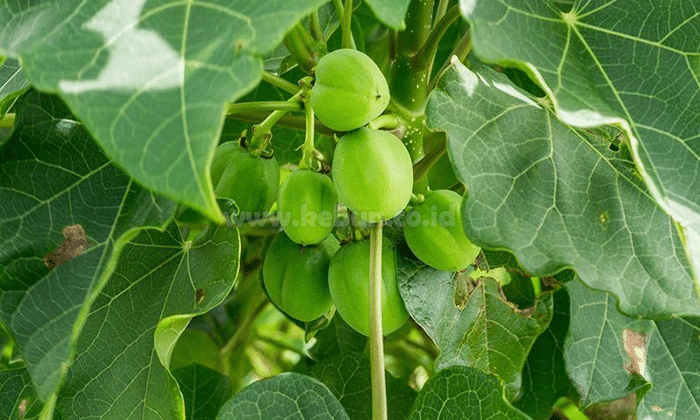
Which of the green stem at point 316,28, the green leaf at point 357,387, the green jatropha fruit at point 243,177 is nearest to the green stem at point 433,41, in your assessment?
the green stem at point 316,28

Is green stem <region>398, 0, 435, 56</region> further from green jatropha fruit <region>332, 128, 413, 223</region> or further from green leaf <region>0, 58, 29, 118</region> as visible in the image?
green leaf <region>0, 58, 29, 118</region>

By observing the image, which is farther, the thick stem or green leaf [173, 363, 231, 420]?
green leaf [173, 363, 231, 420]

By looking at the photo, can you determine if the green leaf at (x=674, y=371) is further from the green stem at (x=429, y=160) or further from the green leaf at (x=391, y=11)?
the green leaf at (x=391, y=11)

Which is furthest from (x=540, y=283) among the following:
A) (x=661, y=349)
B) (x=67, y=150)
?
(x=67, y=150)

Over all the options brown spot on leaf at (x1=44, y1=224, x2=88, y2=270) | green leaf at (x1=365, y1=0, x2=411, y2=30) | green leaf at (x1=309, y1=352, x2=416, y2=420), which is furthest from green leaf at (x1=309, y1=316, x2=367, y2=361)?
green leaf at (x1=365, y1=0, x2=411, y2=30)

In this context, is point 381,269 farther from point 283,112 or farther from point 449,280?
point 283,112

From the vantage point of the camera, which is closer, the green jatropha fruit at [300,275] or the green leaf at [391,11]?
the green leaf at [391,11]
